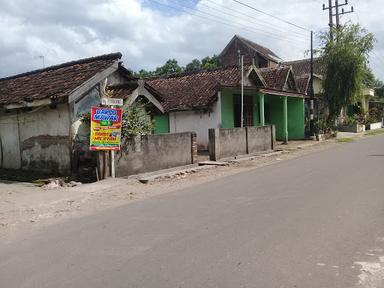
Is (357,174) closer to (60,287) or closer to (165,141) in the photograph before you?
(165,141)

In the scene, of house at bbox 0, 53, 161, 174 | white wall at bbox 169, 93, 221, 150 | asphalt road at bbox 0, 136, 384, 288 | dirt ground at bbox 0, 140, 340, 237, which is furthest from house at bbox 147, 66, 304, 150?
asphalt road at bbox 0, 136, 384, 288

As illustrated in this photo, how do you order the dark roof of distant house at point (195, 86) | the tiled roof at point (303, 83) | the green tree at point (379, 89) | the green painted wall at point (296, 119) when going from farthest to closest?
the green tree at point (379, 89) → the tiled roof at point (303, 83) → the green painted wall at point (296, 119) → the dark roof of distant house at point (195, 86)

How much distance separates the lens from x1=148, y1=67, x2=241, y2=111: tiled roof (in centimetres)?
2297

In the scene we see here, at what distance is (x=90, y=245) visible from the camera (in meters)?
6.21

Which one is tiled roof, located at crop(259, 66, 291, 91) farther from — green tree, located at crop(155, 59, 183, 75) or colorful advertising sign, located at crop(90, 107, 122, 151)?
green tree, located at crop(155, 59, 183, 75)

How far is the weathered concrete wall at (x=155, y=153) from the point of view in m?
13.5

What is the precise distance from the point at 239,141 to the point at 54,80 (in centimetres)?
851

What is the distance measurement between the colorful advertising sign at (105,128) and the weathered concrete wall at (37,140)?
1.29 metres

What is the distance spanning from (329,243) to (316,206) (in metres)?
2.39

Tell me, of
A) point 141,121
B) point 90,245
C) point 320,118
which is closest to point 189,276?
point 90,245

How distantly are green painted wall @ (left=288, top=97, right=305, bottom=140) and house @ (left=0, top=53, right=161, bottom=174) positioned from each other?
17.6 metres

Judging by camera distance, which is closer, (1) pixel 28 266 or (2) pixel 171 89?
(1) pixel 28 266

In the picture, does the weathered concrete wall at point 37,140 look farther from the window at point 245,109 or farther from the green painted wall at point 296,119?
the green painted wall at point 296,119

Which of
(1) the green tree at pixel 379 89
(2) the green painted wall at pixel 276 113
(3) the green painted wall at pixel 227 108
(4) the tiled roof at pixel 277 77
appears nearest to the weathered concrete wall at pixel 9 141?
(3) the green painted wall at pixel 227 108
